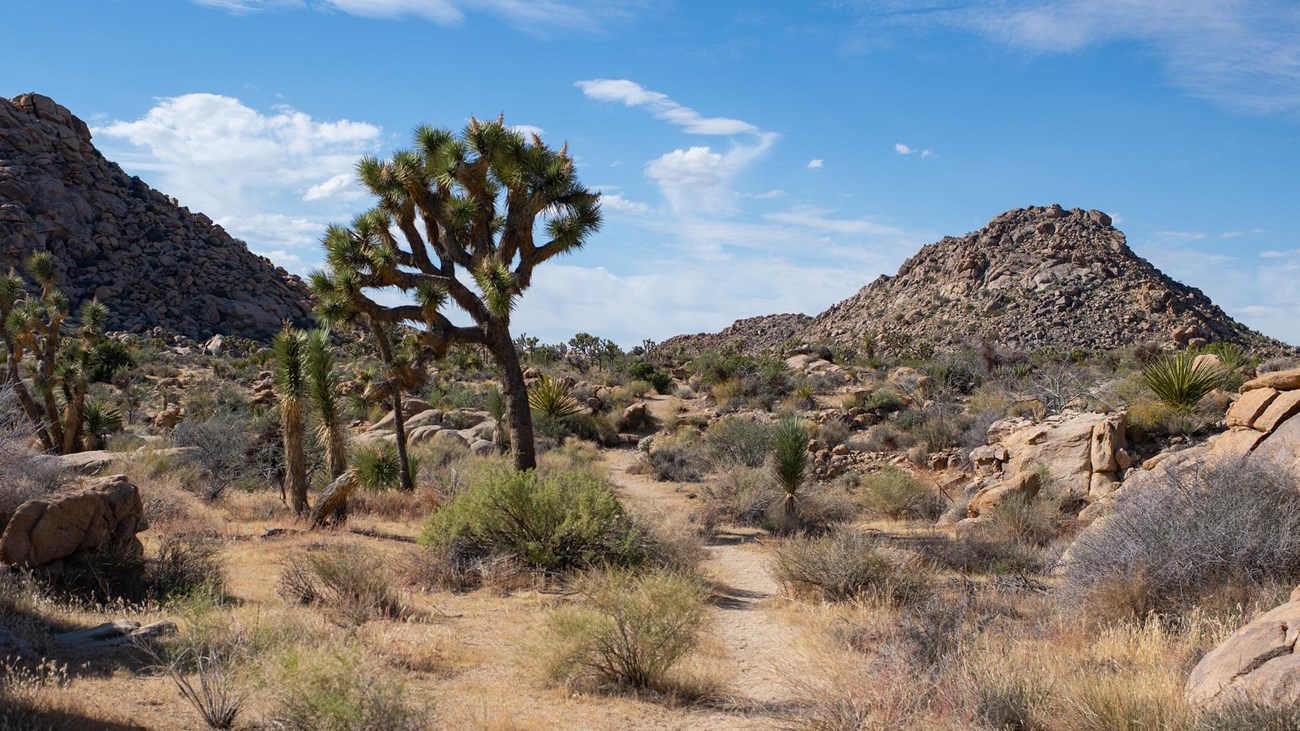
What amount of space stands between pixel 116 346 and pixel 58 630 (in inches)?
1293

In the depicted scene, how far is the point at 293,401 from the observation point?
46.1 ft

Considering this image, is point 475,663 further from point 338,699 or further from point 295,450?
point 295,450

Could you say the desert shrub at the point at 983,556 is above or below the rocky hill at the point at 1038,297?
below

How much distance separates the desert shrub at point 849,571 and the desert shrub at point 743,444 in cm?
879

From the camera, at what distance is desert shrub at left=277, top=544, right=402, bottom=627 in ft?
26.2

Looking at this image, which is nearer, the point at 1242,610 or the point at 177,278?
the point at 1242,610

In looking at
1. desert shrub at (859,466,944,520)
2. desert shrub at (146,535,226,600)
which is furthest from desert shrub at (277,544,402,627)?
Answer: desert shrub at (859,466,944,520)

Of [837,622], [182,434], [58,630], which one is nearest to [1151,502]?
[837,622]

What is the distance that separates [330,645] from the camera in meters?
6.33

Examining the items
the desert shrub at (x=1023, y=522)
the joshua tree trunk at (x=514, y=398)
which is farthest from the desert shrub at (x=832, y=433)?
the joshua tree trunk at (x=514, y=398)

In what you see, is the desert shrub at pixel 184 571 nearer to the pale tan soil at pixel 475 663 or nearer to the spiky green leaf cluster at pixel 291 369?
the pale tan soil at pixel 475 663

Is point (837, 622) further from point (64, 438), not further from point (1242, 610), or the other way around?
point (64, 438)

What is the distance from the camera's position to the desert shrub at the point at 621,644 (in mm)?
6465

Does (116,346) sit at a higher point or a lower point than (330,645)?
higher
